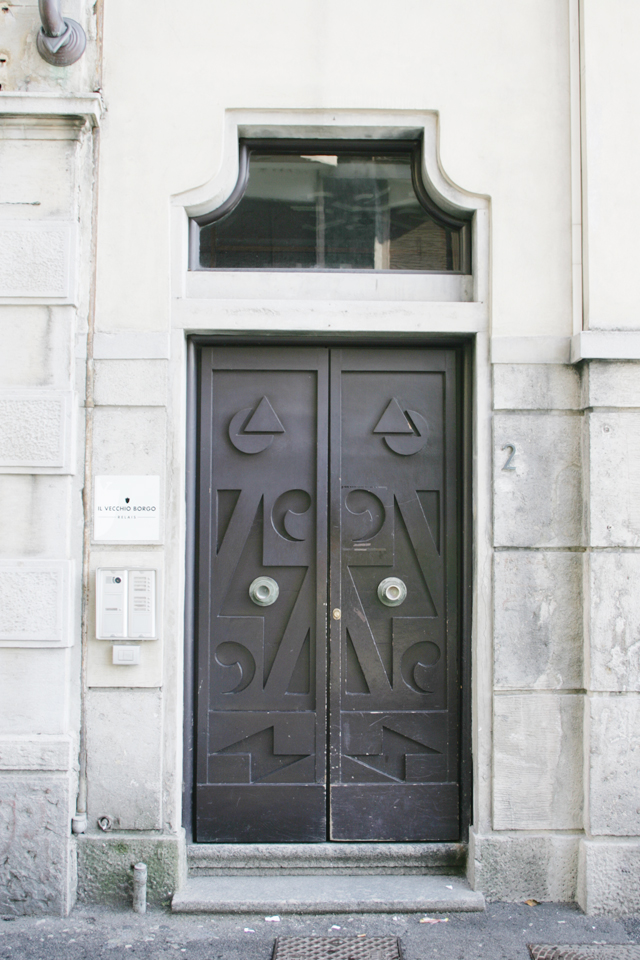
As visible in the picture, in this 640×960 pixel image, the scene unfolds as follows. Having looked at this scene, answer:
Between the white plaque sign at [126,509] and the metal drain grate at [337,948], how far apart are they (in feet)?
6.84

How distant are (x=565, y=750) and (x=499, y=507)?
136cm

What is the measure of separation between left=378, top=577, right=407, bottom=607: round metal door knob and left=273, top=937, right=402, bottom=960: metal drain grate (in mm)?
1634

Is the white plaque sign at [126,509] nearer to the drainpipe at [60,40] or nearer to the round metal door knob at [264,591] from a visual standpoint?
the round metal door knob at [264,591]

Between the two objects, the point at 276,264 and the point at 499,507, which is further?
the point at 276,264

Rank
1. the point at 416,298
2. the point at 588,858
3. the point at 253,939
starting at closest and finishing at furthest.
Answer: the point at 253,939, the point at 588,858, the point at 416,298

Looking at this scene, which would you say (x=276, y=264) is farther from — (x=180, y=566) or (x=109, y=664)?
(x=109, y=664)

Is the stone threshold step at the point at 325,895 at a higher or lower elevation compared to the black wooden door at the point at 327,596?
lower

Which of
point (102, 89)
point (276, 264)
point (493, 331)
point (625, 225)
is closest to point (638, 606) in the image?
point (493, 331)

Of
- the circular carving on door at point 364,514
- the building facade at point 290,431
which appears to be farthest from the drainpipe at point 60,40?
the circular carving on door at point 364,514

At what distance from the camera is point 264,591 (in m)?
3.71

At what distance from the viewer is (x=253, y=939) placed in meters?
3.16

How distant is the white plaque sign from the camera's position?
3.52m

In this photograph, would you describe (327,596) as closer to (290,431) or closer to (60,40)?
(290,431)

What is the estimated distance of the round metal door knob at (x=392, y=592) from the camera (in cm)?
370
